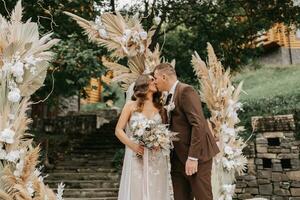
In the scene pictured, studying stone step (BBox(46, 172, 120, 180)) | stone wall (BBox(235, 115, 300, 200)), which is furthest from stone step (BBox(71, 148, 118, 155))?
stone wall (BBox(235, 115, 300, 200))

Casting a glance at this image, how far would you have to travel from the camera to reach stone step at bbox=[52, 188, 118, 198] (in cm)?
840

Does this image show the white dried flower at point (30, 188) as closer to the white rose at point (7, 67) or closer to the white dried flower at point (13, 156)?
the white dried flower at point (13, 156)

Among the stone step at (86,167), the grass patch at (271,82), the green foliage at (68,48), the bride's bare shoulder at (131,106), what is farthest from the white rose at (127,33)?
the grass patch at (271,82)

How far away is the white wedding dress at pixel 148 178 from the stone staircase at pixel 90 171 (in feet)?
14.3

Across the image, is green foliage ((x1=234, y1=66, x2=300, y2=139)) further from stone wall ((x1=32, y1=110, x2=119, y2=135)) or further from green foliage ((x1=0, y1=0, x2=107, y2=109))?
stone wall ((x1=32, y1=110, x2=119, y2=135))

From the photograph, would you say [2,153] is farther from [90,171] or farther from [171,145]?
[90,171]

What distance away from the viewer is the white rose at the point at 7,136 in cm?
288

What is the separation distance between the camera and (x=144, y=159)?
398 centimetres

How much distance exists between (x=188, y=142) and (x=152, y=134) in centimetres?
34

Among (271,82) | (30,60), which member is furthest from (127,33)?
(271,82)

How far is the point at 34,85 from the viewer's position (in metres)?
3.13

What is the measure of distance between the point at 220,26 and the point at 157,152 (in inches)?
291

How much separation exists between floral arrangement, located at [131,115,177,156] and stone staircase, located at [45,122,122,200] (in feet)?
15.8

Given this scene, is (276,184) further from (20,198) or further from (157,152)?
(20,198)
